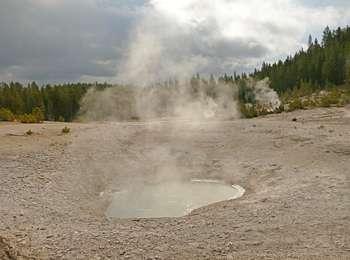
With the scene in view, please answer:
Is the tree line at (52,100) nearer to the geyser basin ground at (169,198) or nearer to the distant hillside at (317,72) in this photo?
the distant hillside at (317,72)

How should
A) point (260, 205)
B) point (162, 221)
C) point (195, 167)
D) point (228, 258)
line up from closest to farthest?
point (228, 258) → point (162, 221) → point (260, 205) → point (195, 167)

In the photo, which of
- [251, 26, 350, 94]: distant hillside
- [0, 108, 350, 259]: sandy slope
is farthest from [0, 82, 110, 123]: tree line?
[0, 108, 350, 259]: sandy slope

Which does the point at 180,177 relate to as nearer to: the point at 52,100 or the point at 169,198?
the point at 169,198

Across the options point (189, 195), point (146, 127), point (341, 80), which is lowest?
point (189, 195)

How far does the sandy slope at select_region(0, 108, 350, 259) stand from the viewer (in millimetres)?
10664

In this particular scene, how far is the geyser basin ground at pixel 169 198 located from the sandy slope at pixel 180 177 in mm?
585

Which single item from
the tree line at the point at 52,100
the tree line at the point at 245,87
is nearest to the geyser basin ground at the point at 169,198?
the tree line at the point at 245,87

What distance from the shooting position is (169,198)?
1675 centimetres

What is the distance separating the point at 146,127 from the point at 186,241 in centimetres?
1871

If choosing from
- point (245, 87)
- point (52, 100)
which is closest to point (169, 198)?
point (245, 87)

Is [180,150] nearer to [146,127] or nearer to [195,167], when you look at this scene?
[195,167]

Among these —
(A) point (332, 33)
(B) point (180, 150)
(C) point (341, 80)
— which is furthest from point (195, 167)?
(A) point (332, 33)

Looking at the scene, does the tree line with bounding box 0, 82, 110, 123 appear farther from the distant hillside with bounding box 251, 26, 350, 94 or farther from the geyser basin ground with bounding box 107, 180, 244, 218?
the geyser basin ground with bounding box 107, 180, 244, 218

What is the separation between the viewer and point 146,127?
2934 cm
